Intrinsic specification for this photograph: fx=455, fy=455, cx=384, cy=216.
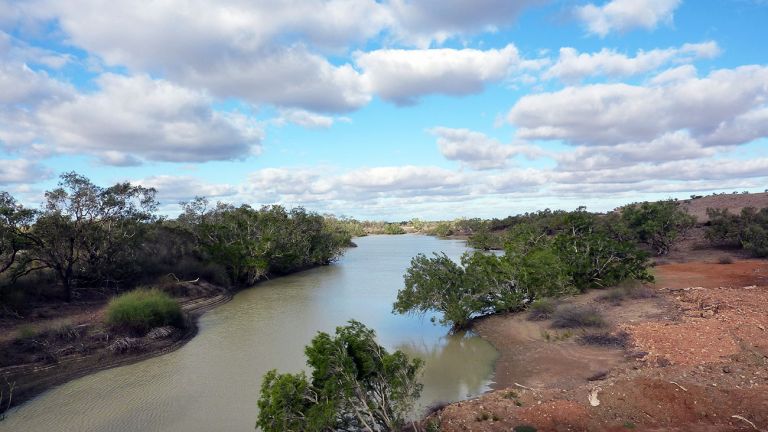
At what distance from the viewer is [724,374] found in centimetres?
1230

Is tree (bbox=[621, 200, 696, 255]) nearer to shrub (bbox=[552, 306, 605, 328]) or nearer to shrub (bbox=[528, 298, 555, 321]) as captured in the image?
shrub (bbox=[528, 298, 555, 321])

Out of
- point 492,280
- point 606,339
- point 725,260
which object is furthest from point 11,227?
point 725,260

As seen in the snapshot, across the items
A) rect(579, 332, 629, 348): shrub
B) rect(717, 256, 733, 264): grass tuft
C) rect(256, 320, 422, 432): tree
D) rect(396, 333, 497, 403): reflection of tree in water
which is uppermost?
rect(256, 320, 422, 432): tree

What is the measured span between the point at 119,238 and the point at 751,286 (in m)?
36.2

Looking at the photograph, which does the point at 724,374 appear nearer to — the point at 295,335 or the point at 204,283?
the point at 295,335

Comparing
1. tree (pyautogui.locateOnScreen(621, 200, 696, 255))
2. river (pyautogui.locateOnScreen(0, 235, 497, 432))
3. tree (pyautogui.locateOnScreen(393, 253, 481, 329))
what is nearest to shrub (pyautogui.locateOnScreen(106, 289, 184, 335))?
river (pyautogui.locateOnScreen(0, 235, 497, 432))

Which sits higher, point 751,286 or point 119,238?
point 119,238

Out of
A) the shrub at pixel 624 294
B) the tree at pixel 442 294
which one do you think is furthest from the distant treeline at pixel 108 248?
the shrub at pixel 624 294

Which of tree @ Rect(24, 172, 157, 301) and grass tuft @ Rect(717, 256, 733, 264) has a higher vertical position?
tree @ Rect(24, 172, 157, 301)

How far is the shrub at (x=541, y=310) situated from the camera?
69.9 feet

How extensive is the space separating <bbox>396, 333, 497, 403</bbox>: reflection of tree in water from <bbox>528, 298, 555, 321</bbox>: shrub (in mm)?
3100

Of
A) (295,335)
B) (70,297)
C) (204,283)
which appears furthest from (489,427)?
(204,283)

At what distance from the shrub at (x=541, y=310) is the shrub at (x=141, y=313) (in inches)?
688

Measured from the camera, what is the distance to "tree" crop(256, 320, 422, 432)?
9.51m
